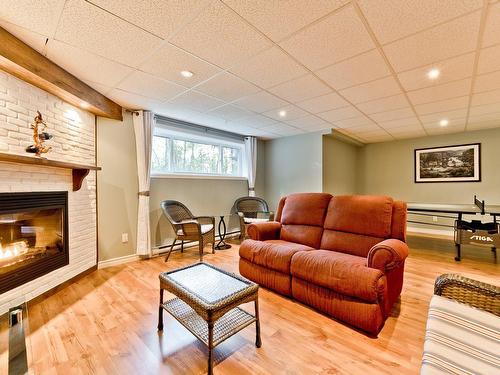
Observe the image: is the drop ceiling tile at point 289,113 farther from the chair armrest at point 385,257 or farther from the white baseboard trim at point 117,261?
the white baseboard trim at point 117,261

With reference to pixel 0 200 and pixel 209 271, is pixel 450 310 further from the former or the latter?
pixel 0 200

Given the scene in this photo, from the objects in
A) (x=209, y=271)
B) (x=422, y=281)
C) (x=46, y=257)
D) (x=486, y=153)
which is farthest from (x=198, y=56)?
(x=486, y=153)

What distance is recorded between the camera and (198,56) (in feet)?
6.88

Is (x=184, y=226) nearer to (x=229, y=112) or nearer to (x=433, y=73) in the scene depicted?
(x=229, y=112)

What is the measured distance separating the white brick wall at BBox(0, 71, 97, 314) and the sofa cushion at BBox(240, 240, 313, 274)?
1.83 meters

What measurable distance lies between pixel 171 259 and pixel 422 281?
337 centimetres

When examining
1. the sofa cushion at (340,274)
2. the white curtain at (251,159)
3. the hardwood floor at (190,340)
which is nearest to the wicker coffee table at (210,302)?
the hardwood floor at (190,340)

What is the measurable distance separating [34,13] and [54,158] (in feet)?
4.79

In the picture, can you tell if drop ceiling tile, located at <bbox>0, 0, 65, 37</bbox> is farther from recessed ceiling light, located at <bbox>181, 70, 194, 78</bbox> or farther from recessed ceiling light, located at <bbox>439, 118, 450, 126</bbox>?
recessed ceiling light, located at <bbox>439, 118, 450, 126</bbox>

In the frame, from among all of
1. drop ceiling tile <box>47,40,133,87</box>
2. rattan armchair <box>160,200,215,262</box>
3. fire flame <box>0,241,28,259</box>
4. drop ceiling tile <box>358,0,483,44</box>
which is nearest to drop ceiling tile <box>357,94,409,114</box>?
drop ceiling tile <box>358,0,483,44</box>

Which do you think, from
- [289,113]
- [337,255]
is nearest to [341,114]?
[289,113]

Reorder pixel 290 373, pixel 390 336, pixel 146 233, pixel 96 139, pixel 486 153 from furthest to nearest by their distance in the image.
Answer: pixel 486 153 → pixel 146 233 → pixel 96 139 → pixel 390 336 → pixel 290 373

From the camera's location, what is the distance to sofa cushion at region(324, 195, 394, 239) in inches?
88.7

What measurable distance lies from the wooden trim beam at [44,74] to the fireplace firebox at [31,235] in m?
1.06
